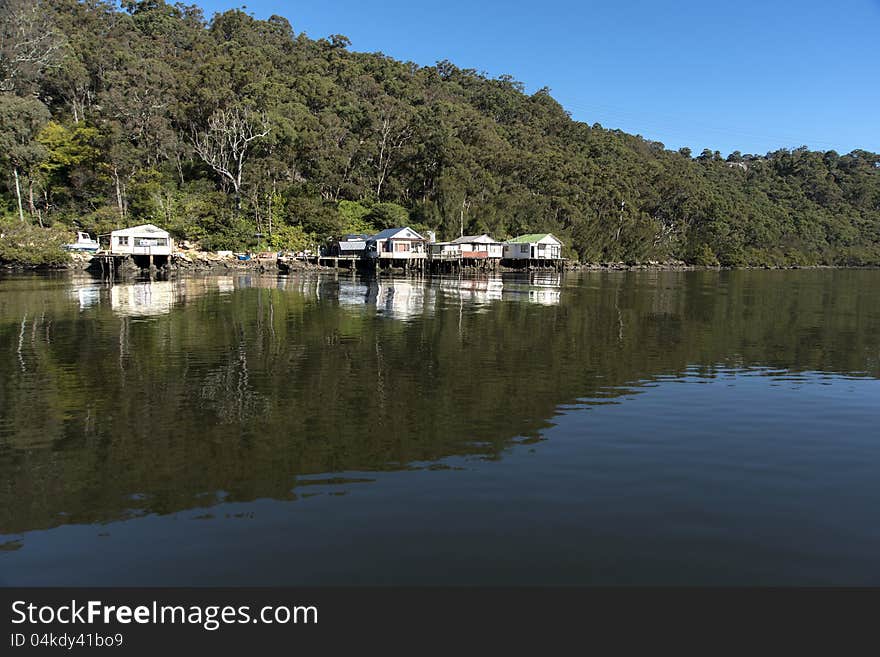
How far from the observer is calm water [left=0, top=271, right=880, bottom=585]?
7148 mm

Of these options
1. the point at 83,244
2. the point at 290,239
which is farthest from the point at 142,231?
the point at 290,239

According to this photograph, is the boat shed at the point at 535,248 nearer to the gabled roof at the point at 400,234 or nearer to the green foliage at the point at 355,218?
the gabled roof at the point at 400,234

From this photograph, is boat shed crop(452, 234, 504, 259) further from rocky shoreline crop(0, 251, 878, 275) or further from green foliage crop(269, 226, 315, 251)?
green foliage crop(269, 226, 315, 251)

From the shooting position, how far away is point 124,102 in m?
74.7

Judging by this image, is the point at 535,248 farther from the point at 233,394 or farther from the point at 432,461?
the point at 432,461

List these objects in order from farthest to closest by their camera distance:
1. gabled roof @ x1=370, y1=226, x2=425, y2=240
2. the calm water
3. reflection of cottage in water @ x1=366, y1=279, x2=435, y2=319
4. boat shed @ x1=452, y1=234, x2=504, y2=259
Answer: boat shed @ x1=452, y1=234, x2=504, y2=259 < gabled roof @ x1=370, y1=226, x2=425, y2=240 < reflection of cottage in water @ x1=366, y1=279, x2=435, y2=319 < the calm water

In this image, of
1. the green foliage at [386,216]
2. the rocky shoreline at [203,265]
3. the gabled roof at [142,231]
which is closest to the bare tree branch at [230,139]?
the rocky shoreline at [203,265]

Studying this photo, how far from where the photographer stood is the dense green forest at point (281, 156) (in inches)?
2815

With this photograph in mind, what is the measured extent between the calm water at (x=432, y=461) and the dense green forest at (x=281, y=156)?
52.9m

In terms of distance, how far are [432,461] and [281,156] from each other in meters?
82.9

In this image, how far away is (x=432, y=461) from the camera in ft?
34.4

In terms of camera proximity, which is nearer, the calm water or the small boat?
the calm water

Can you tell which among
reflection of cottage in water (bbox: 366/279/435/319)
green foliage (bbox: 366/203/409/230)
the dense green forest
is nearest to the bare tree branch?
the dense green forest

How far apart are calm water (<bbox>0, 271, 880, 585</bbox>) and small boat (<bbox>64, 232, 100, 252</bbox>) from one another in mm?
47418
